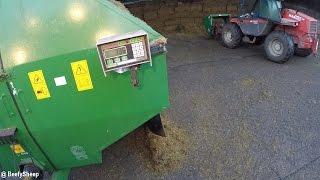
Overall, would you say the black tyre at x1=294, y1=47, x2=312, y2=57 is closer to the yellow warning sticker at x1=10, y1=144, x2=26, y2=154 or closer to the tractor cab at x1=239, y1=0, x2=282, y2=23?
the tractor cab at x1=239, y1=0, x2=282, y2=23

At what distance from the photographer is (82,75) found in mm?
2395

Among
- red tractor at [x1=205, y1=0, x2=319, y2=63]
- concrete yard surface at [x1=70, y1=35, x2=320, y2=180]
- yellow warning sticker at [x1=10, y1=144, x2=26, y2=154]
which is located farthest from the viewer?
red tractor at [x1=205, y1=0, x2=319, y2=63]

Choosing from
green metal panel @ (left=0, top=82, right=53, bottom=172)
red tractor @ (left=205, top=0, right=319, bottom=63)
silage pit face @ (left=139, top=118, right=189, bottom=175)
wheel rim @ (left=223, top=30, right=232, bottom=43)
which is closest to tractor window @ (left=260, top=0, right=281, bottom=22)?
red tractor @ (left=205, top=0, right=319, bottom=63)

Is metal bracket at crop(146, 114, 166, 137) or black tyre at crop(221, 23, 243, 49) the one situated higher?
metal bracket at crop(146, 114, 166, 137)

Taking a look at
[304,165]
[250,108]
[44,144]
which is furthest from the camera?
[250,108]

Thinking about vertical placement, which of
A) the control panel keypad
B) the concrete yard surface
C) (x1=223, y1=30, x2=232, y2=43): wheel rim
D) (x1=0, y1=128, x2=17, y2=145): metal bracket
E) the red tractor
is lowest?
the concrete yard surface

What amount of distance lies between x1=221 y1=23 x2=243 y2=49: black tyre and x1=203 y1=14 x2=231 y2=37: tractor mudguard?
260mm

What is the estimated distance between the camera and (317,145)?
4020 millimetres

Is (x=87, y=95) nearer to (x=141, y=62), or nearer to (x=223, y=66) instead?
(x=141, y=62)

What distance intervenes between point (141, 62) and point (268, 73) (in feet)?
12.6

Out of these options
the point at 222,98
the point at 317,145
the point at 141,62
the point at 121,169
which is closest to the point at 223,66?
the point at 222,98

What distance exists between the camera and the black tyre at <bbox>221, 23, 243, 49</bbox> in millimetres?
6719

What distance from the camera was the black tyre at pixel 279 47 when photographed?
5.85 m

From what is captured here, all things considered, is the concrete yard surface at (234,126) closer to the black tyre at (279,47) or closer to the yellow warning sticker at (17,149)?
the black tyre at (279,47)
